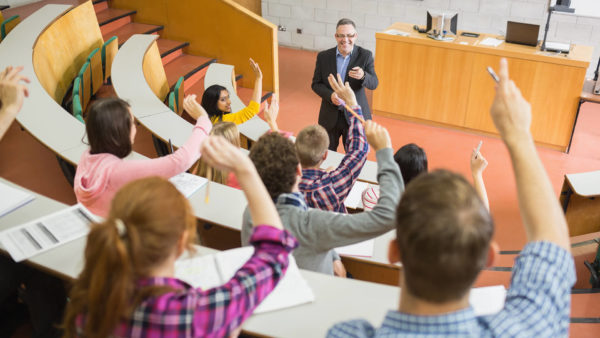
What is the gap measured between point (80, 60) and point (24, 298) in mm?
3050

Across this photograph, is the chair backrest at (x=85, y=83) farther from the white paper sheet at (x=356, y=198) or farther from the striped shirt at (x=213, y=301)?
the striped shirt at (x=213, y=301)

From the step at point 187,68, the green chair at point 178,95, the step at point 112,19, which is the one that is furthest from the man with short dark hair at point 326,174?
the step at point 112,19

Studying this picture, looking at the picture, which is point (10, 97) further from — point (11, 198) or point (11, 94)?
point (11, 198)

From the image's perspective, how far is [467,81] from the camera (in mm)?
5297

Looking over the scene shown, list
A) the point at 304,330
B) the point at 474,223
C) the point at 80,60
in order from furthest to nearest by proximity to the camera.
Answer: the point at 80,60, the point at 304,330, the point at 474,223

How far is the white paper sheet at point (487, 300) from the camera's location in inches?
57.8

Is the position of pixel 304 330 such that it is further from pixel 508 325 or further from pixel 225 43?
pixel 225 43

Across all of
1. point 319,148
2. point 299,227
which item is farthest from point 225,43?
point 299,227

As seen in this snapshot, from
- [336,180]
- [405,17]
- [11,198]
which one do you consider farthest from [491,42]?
[11,198]

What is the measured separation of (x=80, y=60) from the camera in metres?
4.57

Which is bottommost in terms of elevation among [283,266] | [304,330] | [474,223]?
[304,330]

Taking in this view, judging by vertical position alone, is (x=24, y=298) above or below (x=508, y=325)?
below

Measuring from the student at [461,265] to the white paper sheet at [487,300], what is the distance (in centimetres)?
58

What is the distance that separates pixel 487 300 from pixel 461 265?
0.81 m
